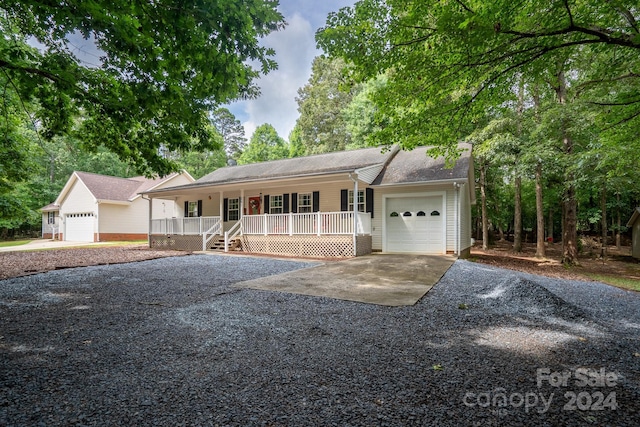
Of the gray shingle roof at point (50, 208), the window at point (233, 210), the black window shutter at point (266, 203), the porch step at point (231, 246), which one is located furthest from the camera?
the gray shingle roof at point (50, 208)

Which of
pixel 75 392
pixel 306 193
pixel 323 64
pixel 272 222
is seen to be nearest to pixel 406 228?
pixel 306 193

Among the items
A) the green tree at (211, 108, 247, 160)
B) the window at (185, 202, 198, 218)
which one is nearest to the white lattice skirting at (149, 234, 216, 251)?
the window at (185, 202, 198, 218)

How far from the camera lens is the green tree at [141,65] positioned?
3.98 meters

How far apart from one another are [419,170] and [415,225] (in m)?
2.26

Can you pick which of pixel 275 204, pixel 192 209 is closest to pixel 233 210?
pixel 275 204

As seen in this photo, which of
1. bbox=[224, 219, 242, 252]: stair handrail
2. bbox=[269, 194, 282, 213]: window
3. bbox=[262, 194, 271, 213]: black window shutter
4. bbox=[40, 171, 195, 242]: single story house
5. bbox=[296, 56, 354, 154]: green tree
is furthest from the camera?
bbox=[296, 56, 354, 154]: green tree

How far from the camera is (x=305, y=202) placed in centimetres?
1400

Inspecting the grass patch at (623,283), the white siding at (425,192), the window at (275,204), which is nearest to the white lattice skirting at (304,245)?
the white siding at (425,192)

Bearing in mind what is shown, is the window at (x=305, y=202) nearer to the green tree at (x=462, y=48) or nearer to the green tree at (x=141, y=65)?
the green tree at (x=462, y=48)

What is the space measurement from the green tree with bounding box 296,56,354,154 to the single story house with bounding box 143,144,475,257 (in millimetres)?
14265

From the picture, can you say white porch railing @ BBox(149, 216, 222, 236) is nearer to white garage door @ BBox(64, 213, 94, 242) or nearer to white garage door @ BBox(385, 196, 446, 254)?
white garage door @ BBox(385, 196, 446, 254)

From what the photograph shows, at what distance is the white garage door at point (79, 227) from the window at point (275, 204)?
1595cm

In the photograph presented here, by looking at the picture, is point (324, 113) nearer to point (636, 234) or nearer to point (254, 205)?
point (254, 205)

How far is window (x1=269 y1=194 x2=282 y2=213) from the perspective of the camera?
14527mm
